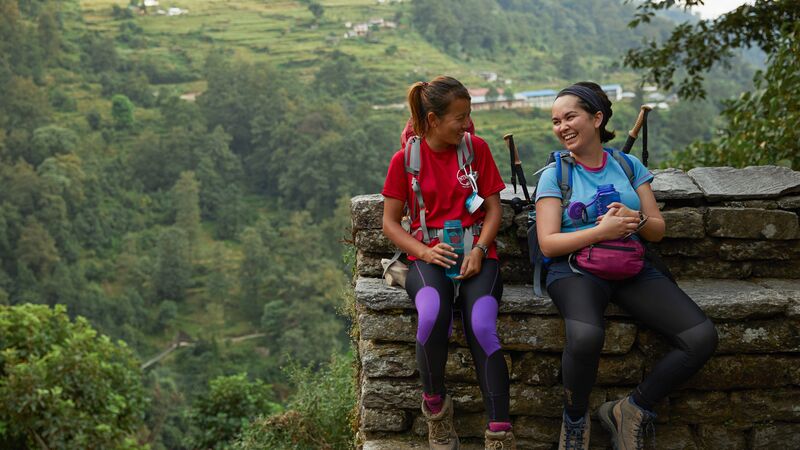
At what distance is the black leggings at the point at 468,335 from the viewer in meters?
2.81

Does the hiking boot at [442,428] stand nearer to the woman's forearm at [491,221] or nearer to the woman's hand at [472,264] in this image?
the woman's hand at [472,264]

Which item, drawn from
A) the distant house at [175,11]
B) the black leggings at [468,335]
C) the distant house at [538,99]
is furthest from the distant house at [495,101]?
the black leggings at [468,335]

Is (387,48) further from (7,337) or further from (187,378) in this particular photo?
(7,337)

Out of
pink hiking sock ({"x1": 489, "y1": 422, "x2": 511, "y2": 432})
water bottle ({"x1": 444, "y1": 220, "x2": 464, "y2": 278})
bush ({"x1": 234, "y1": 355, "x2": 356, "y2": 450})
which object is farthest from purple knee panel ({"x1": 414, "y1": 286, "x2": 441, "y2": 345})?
bush ({"x1": 234, "y1": 355, "x2": 356, "y2": 450})

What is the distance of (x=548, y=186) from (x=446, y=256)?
0.43 meters

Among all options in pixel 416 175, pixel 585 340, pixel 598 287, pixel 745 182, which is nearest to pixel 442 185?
pixel 416 175

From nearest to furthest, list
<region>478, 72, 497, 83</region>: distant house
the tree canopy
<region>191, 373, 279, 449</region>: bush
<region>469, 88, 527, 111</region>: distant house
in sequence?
1. the tree canopy
2. <region>191, 373, 279, 449</region>: bush
3. <region>469, 88, 527, 111</region>: distant house
4. <region>478, 72, 497, 83</region>: distant house

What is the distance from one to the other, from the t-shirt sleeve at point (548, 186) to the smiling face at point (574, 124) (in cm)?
14

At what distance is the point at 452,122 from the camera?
3025mm

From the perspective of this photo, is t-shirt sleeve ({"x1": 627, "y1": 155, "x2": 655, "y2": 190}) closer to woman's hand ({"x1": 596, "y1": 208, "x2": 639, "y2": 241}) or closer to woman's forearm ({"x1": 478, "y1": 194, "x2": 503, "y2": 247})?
woman's hand ({"x1": 596, "y1": 208, "x2": 639, "y2": 241})

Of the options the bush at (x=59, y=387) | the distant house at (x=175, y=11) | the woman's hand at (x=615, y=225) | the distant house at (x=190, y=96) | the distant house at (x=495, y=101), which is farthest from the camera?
the distant house at (x=175, y=11)

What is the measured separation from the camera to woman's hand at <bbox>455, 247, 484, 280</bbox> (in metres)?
2.94

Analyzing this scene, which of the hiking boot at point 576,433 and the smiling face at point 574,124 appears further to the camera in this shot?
the smiling face at point 574,124

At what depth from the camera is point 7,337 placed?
1098 centimetres
